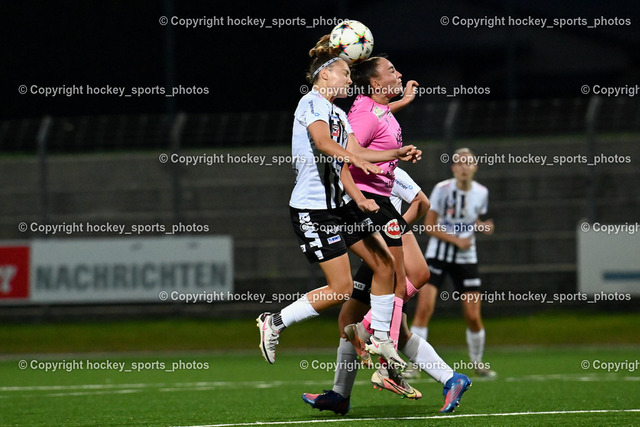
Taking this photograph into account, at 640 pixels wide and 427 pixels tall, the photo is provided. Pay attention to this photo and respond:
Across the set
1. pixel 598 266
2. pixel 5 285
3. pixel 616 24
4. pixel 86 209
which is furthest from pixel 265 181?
pixel 616 24

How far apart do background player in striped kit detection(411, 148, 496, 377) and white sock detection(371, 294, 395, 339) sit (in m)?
4.08

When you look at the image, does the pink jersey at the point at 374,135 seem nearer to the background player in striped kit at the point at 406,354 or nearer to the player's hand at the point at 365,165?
the background player in striped kit at the point at 406,354

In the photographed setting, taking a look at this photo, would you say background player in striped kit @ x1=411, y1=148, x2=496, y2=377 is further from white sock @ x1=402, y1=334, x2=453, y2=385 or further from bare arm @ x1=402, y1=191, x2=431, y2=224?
white sock @ x1=402, y1=334, x2=453, y2=385

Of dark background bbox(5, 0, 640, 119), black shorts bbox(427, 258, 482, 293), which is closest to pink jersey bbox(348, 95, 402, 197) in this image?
black shorts bbox(427, 258, 482, 293)

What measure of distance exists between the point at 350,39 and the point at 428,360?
89.5 inches

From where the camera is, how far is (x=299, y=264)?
16.1m

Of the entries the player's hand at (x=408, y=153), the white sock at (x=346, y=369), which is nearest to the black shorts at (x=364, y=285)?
the white sock at (x=346, y=369)

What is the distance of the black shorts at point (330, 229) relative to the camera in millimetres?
6574

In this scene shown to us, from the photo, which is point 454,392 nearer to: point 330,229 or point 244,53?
point 330,229

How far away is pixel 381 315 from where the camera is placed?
21.5 feet

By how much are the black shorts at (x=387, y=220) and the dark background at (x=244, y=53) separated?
52.9ft

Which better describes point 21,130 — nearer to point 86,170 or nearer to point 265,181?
point 86,170

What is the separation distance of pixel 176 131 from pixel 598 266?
6637 millimetres

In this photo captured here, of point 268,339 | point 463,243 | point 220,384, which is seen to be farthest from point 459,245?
point 268,339
